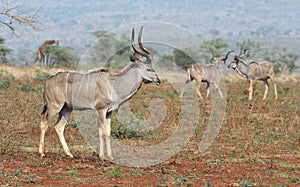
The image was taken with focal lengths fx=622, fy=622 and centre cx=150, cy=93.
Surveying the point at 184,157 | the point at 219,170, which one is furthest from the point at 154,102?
the point at 219,170

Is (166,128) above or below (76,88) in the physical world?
below

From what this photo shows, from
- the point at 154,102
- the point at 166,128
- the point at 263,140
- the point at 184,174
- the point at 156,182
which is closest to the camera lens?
the point at 156,182

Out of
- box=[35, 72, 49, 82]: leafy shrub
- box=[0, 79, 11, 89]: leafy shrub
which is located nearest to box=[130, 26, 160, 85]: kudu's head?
box=[0, 79, 11, 89]: leafy shrub

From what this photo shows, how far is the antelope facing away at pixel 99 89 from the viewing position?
36.6ft

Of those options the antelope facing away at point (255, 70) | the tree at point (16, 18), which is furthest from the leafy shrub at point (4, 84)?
the tree at point (16, 18)

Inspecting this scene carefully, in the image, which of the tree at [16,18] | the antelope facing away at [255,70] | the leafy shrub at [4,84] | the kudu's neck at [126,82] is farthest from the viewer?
the antelope facing away at [255,70]

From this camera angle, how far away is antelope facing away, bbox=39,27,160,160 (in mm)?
11141

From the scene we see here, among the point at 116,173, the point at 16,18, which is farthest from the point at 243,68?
the point at 116,173

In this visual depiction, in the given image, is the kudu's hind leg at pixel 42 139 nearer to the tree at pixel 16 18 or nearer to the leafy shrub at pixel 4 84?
the tree at pixel 16 18

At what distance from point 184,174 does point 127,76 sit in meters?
2.41

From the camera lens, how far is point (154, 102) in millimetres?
20406

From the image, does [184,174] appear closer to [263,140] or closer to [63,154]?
[63,154]

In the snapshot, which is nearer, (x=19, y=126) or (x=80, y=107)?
(x=80, y=107)

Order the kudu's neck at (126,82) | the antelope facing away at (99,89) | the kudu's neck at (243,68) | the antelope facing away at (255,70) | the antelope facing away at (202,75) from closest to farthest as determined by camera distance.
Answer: the antelope facing away at (99,89)
the kudu's neck at (126,82)
the antelope facing away at (202,75)
the antelope facing away at (255,70)
the kudu's neck at (243,68)
